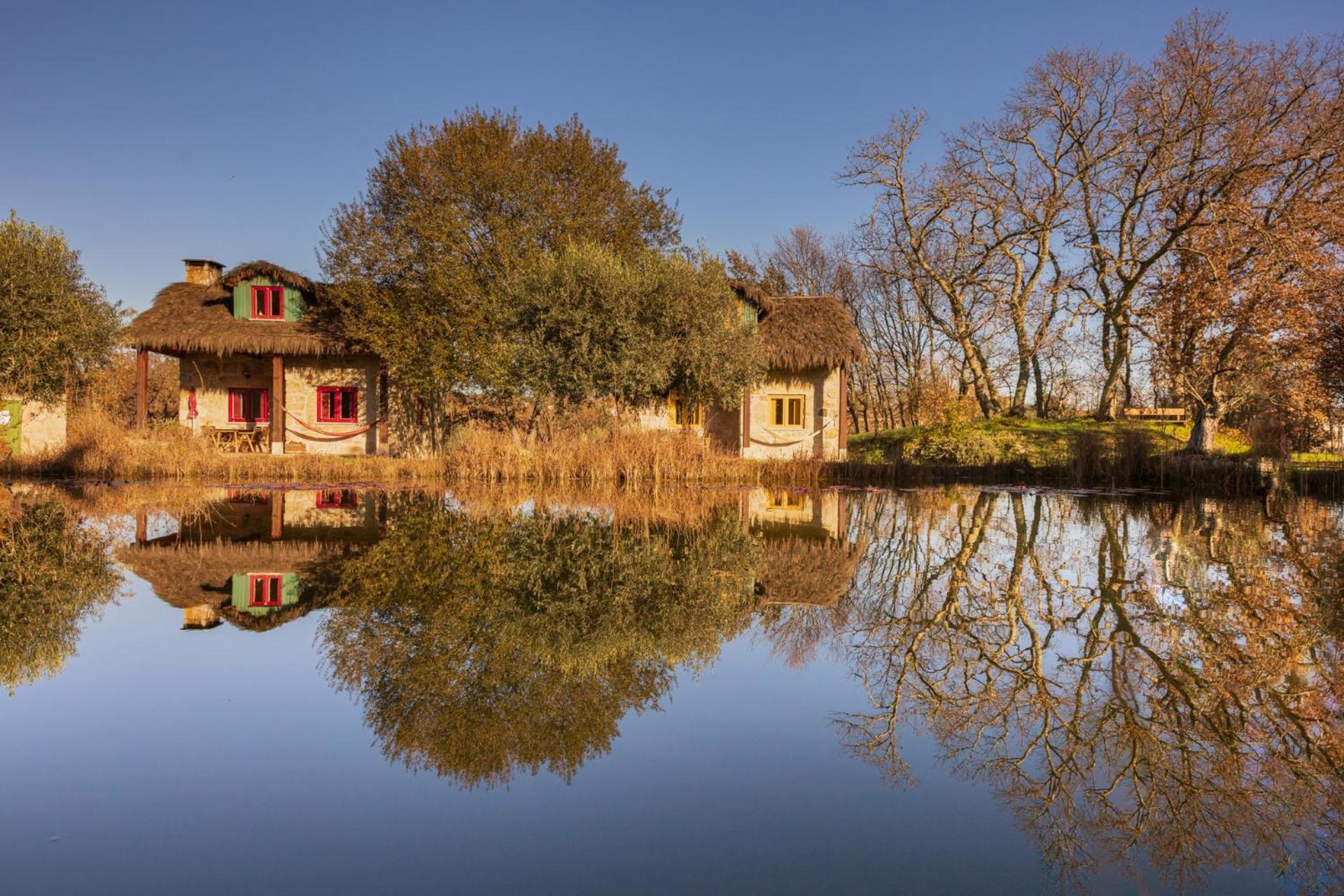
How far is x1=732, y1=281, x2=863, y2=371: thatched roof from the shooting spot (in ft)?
77.9

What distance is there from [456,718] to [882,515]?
9063 millimetres

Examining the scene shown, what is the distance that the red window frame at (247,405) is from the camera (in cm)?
2511

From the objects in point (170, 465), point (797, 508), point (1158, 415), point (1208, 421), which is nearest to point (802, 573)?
point (797, 508)

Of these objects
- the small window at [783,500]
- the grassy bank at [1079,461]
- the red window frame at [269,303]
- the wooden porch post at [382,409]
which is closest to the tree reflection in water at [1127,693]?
the small window at [783,500]

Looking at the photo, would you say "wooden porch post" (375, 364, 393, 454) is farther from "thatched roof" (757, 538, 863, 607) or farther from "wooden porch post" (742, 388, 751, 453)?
"thatched roof" (757, 538, 863, 607)

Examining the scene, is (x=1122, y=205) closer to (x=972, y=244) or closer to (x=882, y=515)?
(x=972, y=244)

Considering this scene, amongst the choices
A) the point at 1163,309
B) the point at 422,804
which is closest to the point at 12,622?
the point at 422,804

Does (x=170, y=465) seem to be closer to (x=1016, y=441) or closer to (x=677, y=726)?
(x=677, y=726)

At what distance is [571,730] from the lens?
333 cm

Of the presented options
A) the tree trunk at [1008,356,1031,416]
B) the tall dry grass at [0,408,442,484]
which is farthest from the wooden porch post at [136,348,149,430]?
the tree trunk at [1008,356,1031,416]

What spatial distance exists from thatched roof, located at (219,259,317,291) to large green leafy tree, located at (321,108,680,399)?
3.20ft

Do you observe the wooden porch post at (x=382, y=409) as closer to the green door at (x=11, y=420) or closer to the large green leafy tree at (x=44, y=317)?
the large green leafy tree at (x=44, y=317)

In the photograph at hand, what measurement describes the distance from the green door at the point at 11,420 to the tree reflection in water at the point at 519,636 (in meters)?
16.0

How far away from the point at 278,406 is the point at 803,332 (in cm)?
1484
